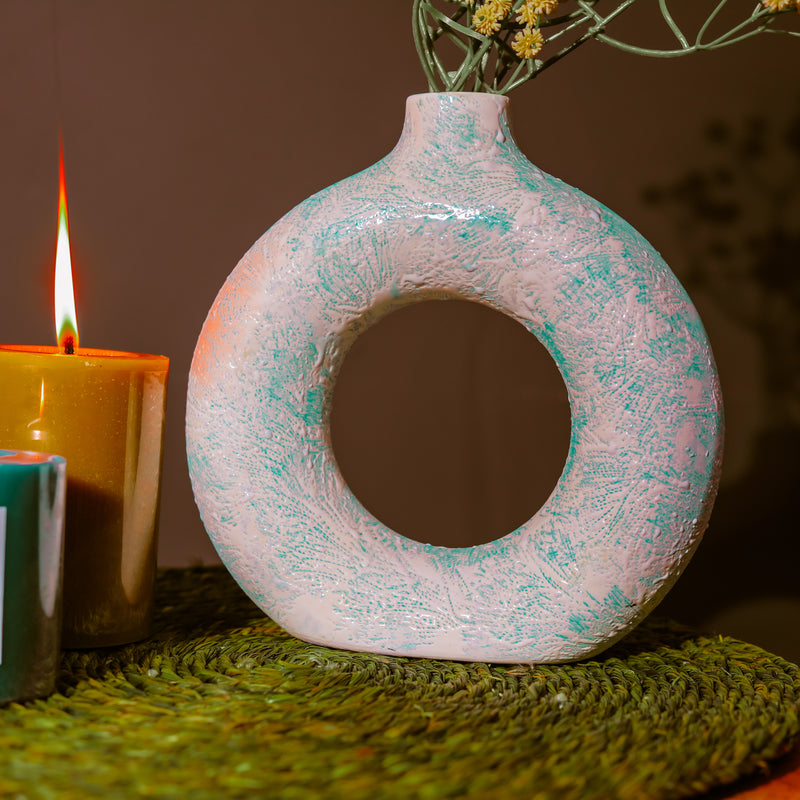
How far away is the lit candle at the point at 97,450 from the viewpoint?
58cm

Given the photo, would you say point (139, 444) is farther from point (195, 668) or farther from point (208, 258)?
point (208, 258)

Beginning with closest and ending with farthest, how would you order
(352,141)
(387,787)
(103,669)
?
(387,787), (103,669), (352,141)

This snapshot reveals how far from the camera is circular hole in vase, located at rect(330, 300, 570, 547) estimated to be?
124 centimetres

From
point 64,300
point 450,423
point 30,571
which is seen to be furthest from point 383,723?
point 450,423

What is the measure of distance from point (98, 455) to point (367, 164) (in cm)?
68

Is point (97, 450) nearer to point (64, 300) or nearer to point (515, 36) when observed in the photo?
point (64, 300)

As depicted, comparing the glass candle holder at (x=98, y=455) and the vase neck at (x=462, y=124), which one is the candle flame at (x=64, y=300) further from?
the vase neck at (x=462, y=124)

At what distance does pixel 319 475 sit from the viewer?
61 centimetres

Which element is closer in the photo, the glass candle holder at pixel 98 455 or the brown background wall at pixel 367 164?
the glass candle holder at pixel 98 455

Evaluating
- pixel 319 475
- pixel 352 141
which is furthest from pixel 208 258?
pixel 319 475

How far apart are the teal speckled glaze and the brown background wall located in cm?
58

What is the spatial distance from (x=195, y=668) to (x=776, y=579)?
0.87 m

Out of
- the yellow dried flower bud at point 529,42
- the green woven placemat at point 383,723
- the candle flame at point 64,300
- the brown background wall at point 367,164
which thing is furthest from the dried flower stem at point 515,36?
the brown background wall at point 367,164

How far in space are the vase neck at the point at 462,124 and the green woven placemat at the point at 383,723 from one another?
0.29 m
